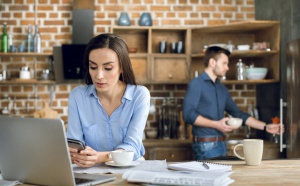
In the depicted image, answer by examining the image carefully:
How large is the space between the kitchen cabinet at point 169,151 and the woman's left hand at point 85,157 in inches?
105

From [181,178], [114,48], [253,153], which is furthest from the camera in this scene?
[114,48]

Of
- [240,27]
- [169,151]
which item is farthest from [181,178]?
[240,27]

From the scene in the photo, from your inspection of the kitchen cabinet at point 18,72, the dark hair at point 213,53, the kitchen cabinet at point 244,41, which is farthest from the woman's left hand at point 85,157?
the kitchen cabinet at point 18,72

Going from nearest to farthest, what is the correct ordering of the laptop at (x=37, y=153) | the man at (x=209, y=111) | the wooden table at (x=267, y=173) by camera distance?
the laptop at (x=37, y=153) < the wooden table at (x=267, y=173) < the man at (x=209, y=111)

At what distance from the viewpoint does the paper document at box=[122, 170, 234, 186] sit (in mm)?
1588

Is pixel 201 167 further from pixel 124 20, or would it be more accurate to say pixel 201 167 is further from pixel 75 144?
pixel 124 20

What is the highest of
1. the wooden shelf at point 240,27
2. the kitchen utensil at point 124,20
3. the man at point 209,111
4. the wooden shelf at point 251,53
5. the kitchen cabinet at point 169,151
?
the kitchen utensil at point 124,20

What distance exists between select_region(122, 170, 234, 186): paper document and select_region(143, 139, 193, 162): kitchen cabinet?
299 centimetres

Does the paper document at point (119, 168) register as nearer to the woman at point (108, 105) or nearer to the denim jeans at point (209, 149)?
the woman at point (108, 105)

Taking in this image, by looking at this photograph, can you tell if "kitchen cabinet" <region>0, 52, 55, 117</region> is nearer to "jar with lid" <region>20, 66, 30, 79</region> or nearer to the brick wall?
the brick wall

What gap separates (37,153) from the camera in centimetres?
161

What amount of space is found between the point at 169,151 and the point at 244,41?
59.8 inches

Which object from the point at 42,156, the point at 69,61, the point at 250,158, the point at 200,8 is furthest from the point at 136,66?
the point at 42,156

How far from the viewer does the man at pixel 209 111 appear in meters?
3.99
